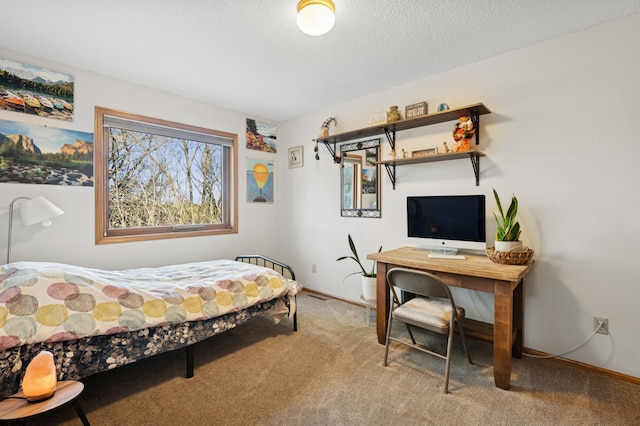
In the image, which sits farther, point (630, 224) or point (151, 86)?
point (151, 86)

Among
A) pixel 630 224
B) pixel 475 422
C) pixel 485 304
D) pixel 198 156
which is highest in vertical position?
pixel 198 156

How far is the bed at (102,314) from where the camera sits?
4.94 feet

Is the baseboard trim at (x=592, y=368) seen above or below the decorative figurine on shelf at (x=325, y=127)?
below

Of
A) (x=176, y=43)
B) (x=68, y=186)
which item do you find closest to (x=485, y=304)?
(x=176, y=43)

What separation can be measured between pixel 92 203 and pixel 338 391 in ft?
8.78

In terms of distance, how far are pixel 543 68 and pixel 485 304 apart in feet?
6.37

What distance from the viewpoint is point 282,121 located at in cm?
429

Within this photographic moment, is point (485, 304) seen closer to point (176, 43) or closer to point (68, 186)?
point (176, 43)

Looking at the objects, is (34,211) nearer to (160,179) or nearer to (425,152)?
(160,179)

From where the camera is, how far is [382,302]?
2.48 meters

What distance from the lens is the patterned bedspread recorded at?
5.01 feet

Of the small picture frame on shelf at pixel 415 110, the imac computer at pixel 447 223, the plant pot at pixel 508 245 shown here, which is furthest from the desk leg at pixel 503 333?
the small picture frame on shelf at pixel 415 110

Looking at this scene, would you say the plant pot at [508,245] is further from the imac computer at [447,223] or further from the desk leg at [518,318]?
the desk leg at [518,318]

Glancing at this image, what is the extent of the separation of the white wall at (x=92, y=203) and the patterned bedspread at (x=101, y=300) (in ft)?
1.86
